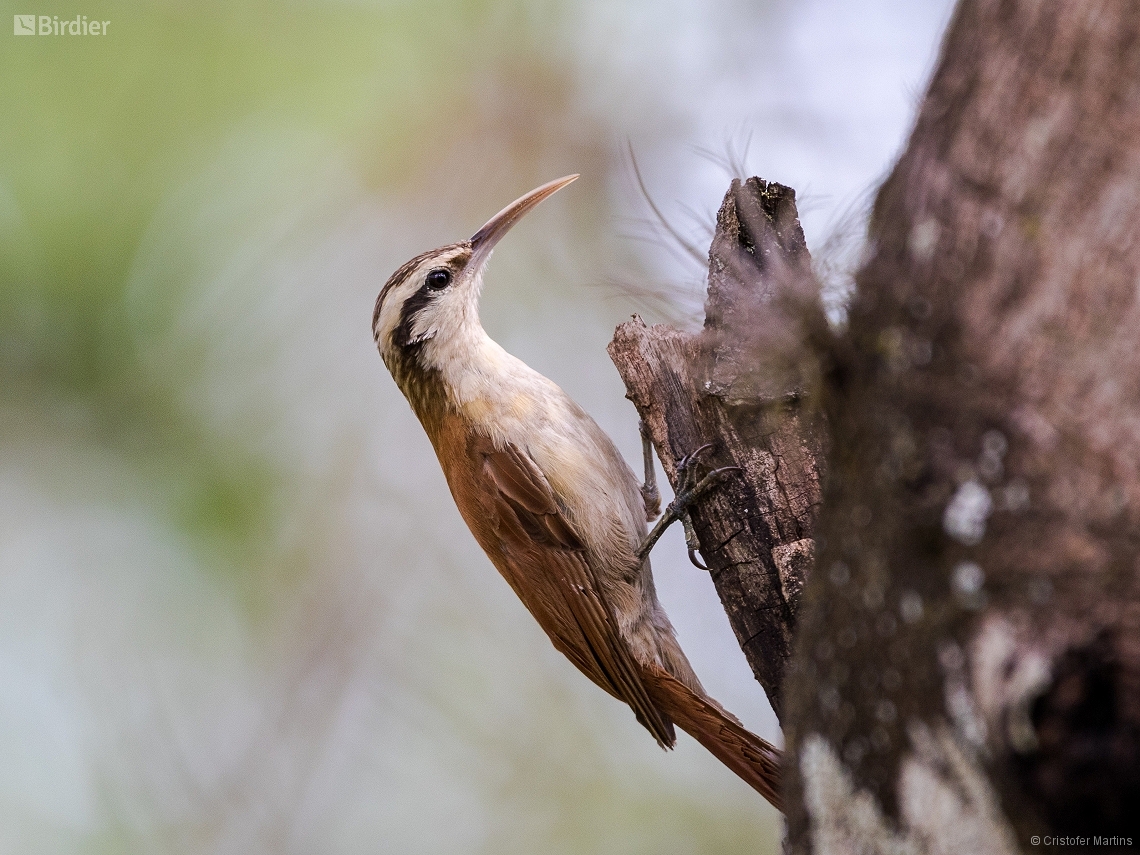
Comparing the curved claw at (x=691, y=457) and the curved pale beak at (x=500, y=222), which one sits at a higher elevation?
the curved pale beak at (x=500, y=222)

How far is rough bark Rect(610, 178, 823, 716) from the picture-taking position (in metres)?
2.46

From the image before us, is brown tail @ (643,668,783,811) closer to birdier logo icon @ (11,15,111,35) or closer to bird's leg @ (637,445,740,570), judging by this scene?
bird's leg @ (637,445,740,570)

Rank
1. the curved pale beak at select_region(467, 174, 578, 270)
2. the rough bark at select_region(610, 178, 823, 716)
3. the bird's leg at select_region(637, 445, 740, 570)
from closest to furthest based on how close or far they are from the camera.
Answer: the rough bark at select_region(610, 178, 823, 716), the bird's leg at select_region(637, 445, 740, 570), the curved pale beak at select_region(467, 174, 578, 270)

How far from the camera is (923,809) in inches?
48.0

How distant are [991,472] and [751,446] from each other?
1494 mm

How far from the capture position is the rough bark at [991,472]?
44.2 inches

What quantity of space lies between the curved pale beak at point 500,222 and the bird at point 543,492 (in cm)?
13

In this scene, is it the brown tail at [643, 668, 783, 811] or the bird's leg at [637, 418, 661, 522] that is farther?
the bird's leg at [637, 418, 661, 522]

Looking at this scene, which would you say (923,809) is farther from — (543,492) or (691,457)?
(543,492)

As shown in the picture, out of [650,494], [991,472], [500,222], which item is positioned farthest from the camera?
[500,222]

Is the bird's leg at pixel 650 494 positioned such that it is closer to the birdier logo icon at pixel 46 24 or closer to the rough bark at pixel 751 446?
the rough bark at pixel 751 446

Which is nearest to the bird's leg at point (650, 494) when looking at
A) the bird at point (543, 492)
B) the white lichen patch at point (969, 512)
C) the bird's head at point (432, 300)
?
the bird at point (543, 492)

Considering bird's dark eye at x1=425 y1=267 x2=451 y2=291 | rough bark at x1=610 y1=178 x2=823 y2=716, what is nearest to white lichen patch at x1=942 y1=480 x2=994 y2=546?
rough bark at x1=610 y1=178 x2=823 y2=716

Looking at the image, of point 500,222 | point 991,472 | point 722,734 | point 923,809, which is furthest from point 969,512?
point 500,222
